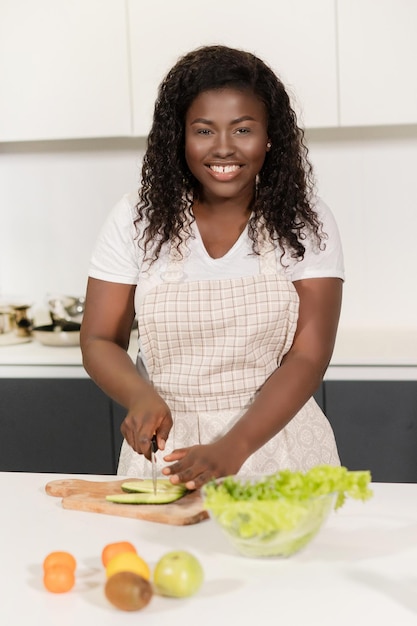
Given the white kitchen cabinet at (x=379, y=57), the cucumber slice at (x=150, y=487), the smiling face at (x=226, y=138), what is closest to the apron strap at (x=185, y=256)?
the smiling face at (x=226, y=138)

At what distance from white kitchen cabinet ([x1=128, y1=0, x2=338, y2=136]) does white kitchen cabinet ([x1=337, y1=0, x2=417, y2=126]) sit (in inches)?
1.5

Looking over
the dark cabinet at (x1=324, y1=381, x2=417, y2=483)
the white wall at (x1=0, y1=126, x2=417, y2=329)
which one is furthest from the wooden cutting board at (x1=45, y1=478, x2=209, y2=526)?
the white wall at (x1=0, y1=126, x2=417, y2=329)

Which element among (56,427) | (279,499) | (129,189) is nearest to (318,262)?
(279,499)

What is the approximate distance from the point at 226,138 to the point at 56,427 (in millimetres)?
1514

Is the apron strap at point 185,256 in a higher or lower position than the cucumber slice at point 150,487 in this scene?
higher

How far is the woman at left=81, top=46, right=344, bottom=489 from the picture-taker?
195cm

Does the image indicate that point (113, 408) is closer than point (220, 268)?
No

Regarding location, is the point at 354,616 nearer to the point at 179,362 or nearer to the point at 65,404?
the point at 179,362

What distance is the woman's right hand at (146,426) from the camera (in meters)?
1.67

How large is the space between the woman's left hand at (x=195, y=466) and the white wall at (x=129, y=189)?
1940mm

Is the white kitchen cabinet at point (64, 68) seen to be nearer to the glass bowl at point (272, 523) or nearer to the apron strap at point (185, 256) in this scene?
the apron strap at point (185, 256)

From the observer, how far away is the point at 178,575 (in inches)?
49.8

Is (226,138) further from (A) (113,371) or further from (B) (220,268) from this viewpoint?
(A) (113,371)

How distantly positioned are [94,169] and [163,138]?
1591 mm
